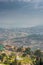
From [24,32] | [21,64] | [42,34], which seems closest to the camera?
[21,64]

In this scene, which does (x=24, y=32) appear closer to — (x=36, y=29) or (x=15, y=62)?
(x=36, y=29)

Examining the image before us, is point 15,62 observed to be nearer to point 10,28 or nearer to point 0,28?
point 0,28

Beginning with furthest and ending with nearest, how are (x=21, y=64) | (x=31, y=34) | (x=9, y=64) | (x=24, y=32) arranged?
(x=24, y=32)
(x=31, y=34)
(x=9, y=64)
(x=21, y=64)

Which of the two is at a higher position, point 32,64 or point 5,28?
point 5,28

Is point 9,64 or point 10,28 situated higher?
point 10,28

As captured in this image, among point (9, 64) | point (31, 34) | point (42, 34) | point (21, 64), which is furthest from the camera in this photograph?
point (31, 34)

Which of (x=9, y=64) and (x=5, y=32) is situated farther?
(x=5, y=32)

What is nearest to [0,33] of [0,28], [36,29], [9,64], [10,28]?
[0,28]

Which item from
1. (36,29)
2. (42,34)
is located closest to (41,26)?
(36,29)

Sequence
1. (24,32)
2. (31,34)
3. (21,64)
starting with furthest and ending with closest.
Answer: (24,32) → (31,34) → (21,64)
